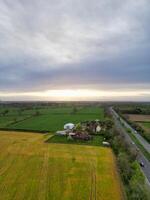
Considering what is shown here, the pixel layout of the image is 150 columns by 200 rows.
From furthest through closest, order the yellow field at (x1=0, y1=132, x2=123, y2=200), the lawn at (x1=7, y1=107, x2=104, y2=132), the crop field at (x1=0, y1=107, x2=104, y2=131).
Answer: the crop field at (x1=0, y1=107, x2=104, y2=131) < the lawn at (x1=7, y1=107, x2=104, y2=132) < the yellow field at (x1=0, y1=132, x2=123, y2=200)

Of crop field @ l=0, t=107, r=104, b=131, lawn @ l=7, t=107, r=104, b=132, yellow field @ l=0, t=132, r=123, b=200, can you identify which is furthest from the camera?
crop field @ l=0, t=107, r=104, b=131

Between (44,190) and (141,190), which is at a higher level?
Result: (141,190)

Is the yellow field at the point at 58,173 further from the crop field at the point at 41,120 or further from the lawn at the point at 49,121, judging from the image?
the crop field at the point at 41,120

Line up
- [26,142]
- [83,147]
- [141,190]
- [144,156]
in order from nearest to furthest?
[141,190], [144,156], [83,147], [26,142]

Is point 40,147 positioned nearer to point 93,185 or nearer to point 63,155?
point 63,155

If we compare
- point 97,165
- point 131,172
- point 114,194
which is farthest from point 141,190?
point 97,165

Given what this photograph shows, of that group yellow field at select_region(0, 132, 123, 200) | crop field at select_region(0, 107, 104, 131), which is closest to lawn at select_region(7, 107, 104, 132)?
crop field at select_region(0, 107, 104, 131)

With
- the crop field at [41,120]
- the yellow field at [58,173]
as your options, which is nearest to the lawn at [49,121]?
the crop field at [41,120]

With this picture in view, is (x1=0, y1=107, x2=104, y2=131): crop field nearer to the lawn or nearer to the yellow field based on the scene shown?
the lawn
